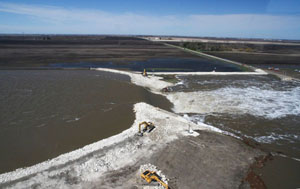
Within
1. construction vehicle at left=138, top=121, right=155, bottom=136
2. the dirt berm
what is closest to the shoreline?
the dirt berm

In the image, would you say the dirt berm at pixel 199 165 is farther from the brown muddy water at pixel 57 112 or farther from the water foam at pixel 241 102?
the water foam at pixel 241 102

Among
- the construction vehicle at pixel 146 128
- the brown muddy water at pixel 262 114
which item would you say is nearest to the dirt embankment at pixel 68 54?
the brown muddy water at pixel 262 114

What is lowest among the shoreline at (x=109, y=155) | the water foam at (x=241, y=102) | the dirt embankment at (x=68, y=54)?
the shoreline at (x=109, y=155)

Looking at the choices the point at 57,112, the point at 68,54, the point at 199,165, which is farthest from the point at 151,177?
the point at 68,54

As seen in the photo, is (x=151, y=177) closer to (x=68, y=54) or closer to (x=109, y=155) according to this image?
(x=109, y=155)

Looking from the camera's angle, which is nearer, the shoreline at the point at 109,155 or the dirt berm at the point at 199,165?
the dirt berm at the point at 199,165

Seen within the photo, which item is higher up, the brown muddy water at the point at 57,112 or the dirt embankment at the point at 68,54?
the dirt embankment at the point at 68,54

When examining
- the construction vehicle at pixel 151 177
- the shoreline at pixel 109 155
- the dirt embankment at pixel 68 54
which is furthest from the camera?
the dirt embankment at pixel 68 54

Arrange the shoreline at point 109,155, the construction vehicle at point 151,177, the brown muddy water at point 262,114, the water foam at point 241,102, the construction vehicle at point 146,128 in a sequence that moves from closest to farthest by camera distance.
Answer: the construction vehicle at point 151,177 → the shoreline at point 109,155 → the brown muddy water at point 262,114 → the construction vehicle at point 146,128 → the water foam at point 241,102
